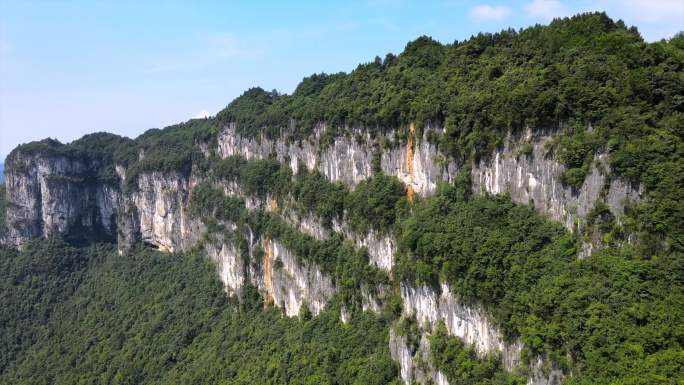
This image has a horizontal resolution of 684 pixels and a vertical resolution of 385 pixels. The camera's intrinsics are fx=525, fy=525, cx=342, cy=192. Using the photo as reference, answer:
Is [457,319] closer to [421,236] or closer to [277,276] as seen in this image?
[421,236]

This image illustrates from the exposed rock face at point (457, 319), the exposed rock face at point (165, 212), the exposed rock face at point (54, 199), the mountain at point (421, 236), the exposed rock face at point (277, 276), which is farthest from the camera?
the exposed rock face at point (54, 199)

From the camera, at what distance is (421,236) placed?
3192 centimetres

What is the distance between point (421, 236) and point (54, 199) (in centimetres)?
8004

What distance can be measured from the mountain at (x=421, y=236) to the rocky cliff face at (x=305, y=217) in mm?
172

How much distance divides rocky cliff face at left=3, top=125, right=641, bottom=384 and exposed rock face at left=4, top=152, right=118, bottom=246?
17cm

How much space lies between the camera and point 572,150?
77.6 feet

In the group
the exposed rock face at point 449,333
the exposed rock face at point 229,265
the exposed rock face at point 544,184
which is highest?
the exposed rock face at point 544,184

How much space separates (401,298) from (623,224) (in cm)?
1703

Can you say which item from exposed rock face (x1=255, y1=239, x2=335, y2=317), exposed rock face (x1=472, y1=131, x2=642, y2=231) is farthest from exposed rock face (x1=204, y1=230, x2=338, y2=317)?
exposed rock face (x1=472, y1=131, x2=642, y2=231)

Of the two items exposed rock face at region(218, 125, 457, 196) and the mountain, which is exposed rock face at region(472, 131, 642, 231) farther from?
exposed rock face at region(218, 125, 457, 196)

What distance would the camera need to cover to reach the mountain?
2111cm

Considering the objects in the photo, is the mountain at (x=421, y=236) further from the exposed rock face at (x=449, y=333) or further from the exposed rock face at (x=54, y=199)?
the exposed rock face at (x=54, y=199)

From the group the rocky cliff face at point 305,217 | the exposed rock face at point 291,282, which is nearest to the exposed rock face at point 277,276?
the exposed rock face at point 291,282

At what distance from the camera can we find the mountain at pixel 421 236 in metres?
21.1
